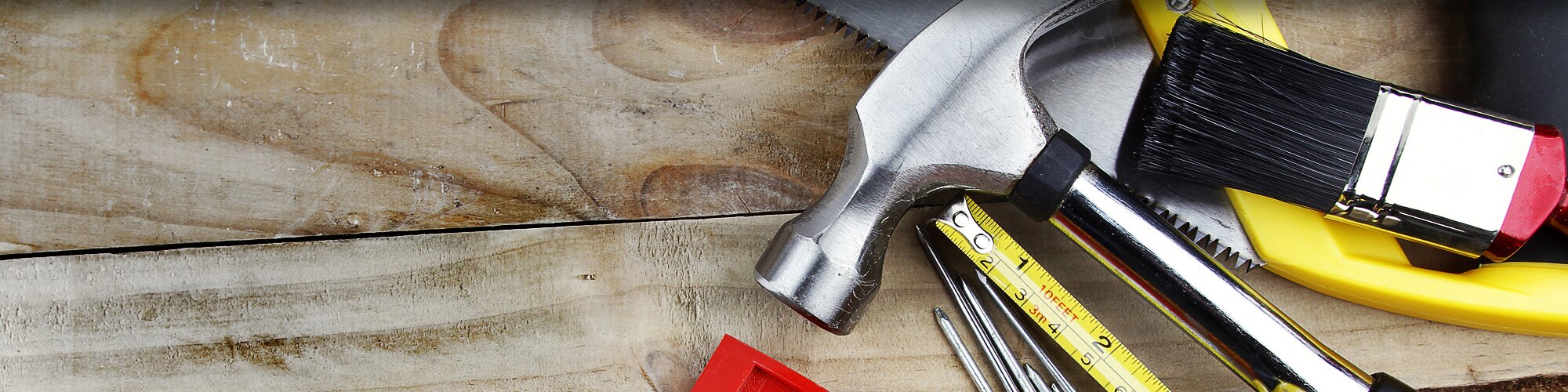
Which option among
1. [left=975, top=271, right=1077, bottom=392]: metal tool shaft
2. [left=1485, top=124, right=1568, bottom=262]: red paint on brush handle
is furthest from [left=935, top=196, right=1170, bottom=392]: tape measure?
[left=1485, top=124, right=1568, bottom=262]: red paint on brush handle

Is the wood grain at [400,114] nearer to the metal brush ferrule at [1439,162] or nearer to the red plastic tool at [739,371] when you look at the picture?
the red plastic tool at [739,371]

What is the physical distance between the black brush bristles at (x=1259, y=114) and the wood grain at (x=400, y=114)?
288 mm

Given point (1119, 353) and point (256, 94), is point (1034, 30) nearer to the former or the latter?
point (1119, 353)

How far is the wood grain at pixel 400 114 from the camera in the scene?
0.83 m

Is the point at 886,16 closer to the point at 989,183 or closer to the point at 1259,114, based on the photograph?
the point at 989,183

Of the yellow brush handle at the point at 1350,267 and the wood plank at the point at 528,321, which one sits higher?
the yellow brush handle at the point at 1350,267

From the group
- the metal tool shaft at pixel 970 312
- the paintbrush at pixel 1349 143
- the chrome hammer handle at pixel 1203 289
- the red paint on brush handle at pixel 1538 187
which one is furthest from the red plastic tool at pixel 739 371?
the red paint on brush handle at pixel 1538 187

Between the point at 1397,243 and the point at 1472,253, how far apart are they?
0.06m

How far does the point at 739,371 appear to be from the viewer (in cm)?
79

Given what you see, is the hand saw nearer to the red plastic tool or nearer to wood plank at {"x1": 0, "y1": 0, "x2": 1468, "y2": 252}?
wood plank at {"x1": 0, "y1": 0, "x2": 1468, "y2": 252}

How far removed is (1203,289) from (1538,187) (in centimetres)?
32

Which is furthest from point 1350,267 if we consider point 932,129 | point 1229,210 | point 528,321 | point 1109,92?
point 528,321

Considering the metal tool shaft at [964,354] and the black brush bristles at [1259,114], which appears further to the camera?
the metal tool shaft at [964,354]

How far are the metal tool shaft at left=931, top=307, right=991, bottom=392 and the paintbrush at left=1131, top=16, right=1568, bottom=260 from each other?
0.83 ft
